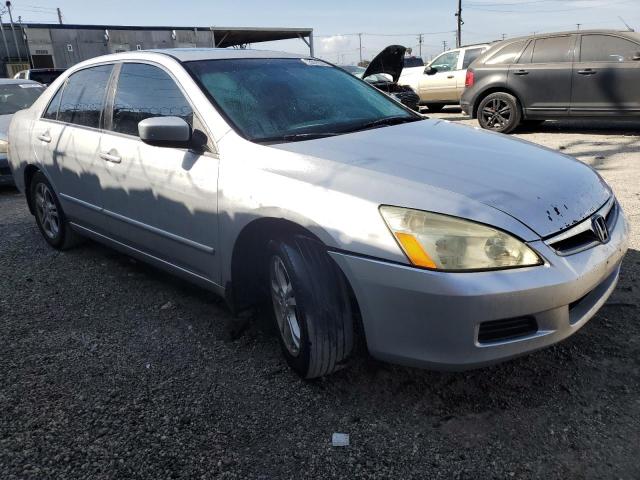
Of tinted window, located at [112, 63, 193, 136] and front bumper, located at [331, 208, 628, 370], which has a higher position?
tinted window, located at [112, 63, 193, 136]

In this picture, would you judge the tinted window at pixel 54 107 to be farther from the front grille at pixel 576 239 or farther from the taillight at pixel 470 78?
the taillight at pixel 470 78

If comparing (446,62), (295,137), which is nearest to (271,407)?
(295,137)

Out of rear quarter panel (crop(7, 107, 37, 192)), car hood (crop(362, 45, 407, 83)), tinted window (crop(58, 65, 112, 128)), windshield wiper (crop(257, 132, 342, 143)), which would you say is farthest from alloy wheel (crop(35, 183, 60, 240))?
car hood (crop(362, 45, 407, 83))

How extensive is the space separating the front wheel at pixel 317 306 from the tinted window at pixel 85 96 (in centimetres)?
202

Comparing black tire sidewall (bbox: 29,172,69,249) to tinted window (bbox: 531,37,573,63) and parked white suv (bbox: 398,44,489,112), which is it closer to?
tinted window (bbox: 531,37,573,63)

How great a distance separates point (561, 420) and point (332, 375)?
3.29ft

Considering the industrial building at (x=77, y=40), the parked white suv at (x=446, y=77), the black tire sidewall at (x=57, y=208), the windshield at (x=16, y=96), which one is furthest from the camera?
the industrial building at (x=77, y=40)

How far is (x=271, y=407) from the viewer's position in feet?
7.87

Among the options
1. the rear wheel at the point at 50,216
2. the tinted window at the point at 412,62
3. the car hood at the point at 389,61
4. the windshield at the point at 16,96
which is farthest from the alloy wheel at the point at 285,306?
the tinted window at the point at 412,62

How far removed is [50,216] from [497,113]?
24.7 feet

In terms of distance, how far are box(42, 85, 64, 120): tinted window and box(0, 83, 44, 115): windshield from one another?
4426 mm

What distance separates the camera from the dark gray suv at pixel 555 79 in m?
8.23

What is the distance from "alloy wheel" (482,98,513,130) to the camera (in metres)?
9.34

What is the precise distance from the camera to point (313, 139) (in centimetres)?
270
